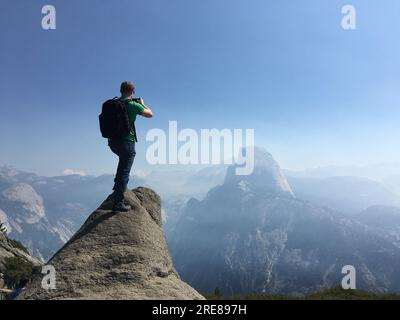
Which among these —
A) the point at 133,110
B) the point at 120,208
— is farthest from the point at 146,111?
the point at 120,208

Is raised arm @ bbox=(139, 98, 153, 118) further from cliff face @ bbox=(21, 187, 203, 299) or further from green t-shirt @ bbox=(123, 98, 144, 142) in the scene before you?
cliff face @ bbox=(21, 187, 203, 299)

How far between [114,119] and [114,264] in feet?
16.9

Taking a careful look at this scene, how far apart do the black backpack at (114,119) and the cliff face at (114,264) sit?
12.7 ft

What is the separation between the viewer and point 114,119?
44.5 feet

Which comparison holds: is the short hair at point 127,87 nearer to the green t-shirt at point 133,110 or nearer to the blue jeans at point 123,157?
the green t-shirt at point 133,110

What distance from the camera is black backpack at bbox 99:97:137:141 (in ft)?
44.2

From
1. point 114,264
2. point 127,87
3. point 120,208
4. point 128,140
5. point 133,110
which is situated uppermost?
point 127,87

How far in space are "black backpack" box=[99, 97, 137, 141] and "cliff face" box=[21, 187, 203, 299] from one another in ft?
12.7

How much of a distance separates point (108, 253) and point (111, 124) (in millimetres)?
4690

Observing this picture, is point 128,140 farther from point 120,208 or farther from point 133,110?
point 120,208
